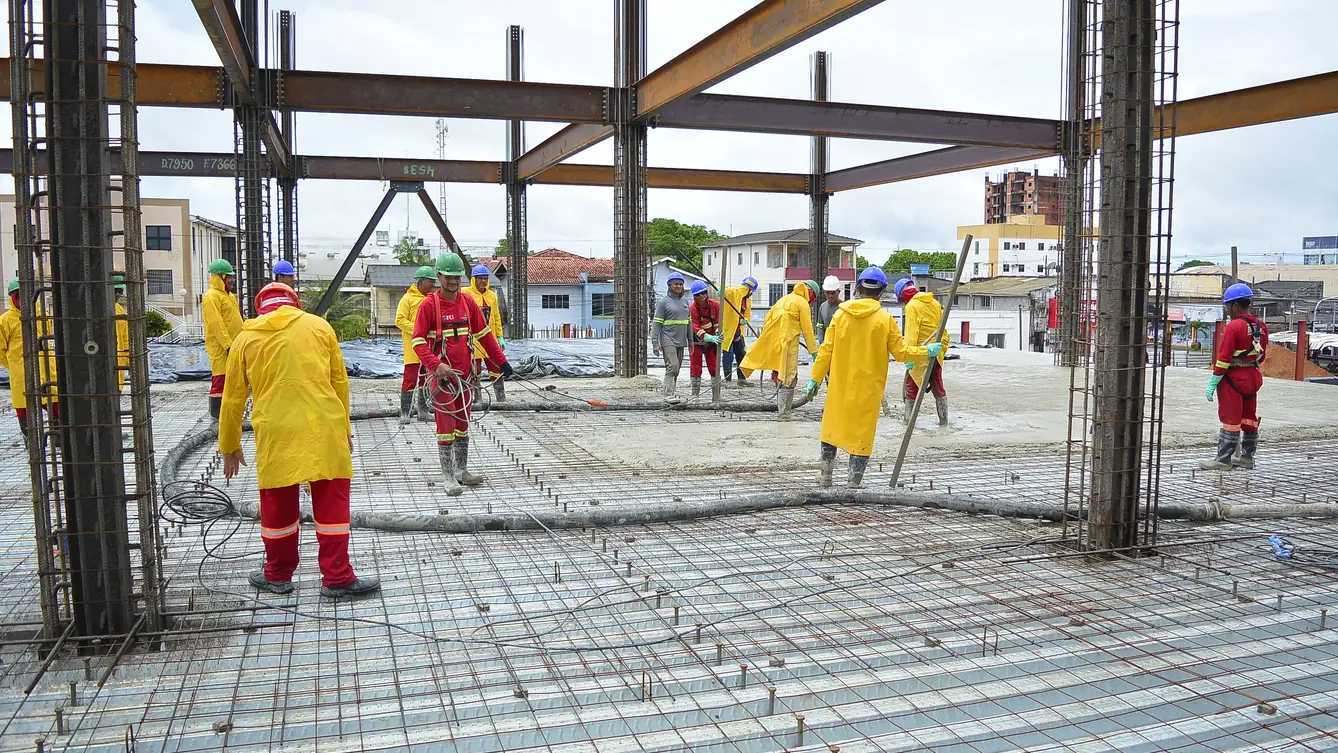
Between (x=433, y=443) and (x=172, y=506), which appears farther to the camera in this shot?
(x=433, y=443)

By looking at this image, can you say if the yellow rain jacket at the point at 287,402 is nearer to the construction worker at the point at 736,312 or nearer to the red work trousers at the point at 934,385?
the red work trousers at the point at 934,385

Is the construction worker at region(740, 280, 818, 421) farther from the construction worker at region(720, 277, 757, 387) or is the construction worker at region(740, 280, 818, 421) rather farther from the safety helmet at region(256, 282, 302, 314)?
the safety helmet at region(256, 282, 302, 314)

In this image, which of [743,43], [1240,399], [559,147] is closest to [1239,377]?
[1240,399]

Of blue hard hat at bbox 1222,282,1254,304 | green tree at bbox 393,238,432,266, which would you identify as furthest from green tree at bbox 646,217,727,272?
blue hard hat at bbox 1222,282,1254,304

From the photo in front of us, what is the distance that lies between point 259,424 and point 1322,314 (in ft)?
132

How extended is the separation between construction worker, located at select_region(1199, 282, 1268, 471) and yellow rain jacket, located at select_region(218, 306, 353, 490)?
6.90 meters

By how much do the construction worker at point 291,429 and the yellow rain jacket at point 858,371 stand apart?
135 inches

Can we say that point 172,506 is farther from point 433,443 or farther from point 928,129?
point 928,129

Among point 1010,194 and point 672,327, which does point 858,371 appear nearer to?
point 672,327

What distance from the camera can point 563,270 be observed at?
51500 mm

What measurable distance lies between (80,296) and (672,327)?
8.99m

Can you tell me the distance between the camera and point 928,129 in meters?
17.3

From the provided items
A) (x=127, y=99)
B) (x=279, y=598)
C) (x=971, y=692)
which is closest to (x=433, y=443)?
(x=279, y=598)

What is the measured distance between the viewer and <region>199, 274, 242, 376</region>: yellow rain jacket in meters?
9.26
